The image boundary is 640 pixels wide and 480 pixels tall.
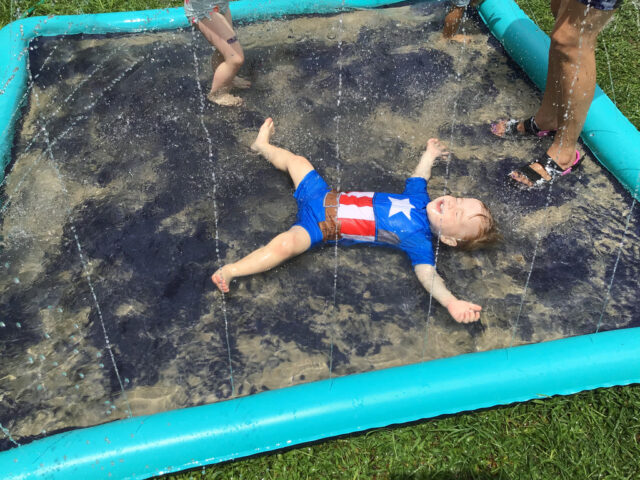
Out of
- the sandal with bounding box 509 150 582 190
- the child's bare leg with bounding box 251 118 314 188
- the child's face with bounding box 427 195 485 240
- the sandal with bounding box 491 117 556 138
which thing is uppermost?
the child's bare leg with bounding box 251 118 314 188

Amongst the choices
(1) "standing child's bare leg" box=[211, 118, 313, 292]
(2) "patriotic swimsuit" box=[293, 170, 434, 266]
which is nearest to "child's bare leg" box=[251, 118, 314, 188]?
(2) "patriotic swimsuit" box=[293, 170, 434, 266]

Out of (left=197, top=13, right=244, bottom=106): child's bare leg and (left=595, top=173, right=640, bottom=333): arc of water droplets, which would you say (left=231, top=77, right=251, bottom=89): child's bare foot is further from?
(left=595, top=173, right=640, bottom=333): arc of water droplets

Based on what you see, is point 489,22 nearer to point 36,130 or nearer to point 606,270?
point 606,270

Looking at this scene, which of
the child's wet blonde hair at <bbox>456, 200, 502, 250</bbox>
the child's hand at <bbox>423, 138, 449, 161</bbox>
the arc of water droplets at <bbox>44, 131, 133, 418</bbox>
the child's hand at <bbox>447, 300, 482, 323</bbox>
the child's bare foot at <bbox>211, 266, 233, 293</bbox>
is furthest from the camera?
the child's hand at <bbox>423, 138, 449, 161</bbox>

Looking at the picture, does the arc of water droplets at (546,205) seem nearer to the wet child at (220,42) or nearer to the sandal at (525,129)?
the sandal at (525,129)

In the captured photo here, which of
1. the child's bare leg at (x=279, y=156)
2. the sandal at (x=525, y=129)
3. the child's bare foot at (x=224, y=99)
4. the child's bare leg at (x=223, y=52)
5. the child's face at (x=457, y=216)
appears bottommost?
the sandal at (x=525, y=129)

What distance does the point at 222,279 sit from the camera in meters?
2.75

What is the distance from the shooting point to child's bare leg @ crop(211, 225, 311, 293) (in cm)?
278

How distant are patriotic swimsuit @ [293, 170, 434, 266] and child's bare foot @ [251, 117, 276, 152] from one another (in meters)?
0.56

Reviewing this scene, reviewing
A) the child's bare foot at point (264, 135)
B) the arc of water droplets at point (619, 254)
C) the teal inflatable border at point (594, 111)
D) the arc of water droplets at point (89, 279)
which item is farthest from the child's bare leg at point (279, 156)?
the teal inflatable border at point (594, 111)

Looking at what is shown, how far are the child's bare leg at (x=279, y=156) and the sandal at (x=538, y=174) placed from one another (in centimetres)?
121

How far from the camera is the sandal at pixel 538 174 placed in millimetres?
3336

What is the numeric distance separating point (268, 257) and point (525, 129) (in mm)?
1908

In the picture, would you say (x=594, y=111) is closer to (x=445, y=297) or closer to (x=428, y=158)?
(x=428, y=158)
